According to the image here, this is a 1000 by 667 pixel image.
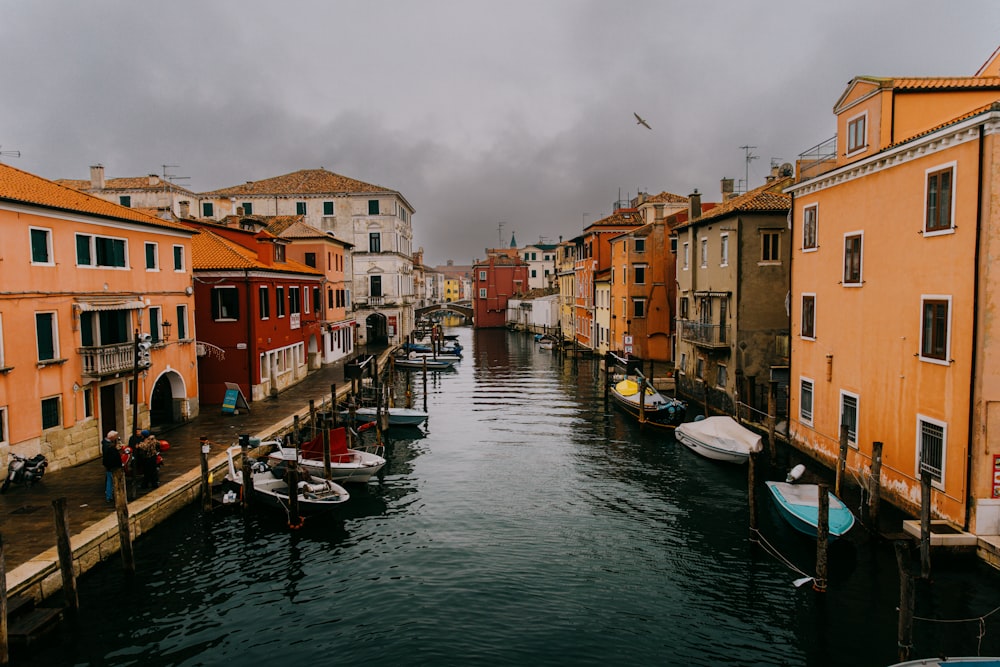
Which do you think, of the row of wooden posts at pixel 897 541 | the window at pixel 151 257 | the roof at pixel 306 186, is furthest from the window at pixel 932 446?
the roof at pixel 306 186

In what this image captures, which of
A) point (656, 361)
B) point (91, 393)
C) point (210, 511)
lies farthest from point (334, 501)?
point (656, 361)

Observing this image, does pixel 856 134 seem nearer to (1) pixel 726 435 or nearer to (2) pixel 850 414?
(2) pixel 850 414

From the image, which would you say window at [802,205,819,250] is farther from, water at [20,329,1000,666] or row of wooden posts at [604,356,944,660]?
water at [20,329,1000,666]

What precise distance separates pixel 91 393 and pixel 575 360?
143 ft

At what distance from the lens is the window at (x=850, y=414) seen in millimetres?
19622

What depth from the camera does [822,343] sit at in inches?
862

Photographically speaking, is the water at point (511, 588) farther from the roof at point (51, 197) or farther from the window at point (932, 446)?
the roof at point (51, 197)

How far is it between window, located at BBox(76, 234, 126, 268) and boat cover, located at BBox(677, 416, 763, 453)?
74.6ft

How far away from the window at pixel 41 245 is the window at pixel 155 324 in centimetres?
576

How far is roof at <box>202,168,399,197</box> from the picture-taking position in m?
66.3

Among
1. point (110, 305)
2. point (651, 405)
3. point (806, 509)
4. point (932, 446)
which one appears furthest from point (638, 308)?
point (110, 305)

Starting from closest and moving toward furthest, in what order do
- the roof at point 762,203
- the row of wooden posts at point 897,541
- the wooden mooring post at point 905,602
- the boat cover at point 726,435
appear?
the wooden mooring post at point 905,602
the row of wooden posts at point 897,541
the boat cover at point 726,435
the roof at point 762,203

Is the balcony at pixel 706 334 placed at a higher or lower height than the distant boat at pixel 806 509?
higher

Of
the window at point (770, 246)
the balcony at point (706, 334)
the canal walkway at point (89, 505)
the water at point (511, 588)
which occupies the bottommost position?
the water at point (511, 588)
